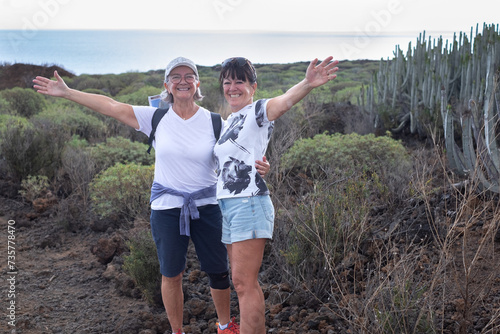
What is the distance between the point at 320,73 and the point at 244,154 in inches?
24.4

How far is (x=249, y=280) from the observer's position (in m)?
2.95

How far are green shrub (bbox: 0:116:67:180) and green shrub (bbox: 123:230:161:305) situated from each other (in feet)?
12.8

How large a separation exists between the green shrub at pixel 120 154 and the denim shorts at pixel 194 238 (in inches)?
182

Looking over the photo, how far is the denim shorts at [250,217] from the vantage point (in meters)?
2.89

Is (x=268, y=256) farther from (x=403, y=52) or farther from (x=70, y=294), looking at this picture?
(x=403, y=52)

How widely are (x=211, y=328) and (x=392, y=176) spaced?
2.82 meters

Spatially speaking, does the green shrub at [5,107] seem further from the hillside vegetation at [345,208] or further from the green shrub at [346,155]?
the green shrub at [346,155]

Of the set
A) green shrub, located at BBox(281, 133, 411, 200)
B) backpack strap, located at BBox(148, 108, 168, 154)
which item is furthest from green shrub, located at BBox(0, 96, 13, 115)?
backpack strap, located at BBox(148, 108, 168, 154)

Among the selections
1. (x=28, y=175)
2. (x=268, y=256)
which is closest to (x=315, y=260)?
(x=268, y=256)

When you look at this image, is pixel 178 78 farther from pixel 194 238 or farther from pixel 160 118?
pixel 194 238

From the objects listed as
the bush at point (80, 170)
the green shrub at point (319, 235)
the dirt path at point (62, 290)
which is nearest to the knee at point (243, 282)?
the green shrub at point (319, 235)

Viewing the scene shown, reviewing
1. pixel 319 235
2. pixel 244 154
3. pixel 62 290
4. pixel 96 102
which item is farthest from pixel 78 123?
pixel 244 154

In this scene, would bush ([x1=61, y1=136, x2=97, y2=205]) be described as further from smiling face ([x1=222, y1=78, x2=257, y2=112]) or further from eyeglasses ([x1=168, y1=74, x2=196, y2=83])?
smiling face ([x1=222, y1=78, x2=257, y2=112])

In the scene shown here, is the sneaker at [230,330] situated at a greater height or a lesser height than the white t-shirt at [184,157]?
lesser
